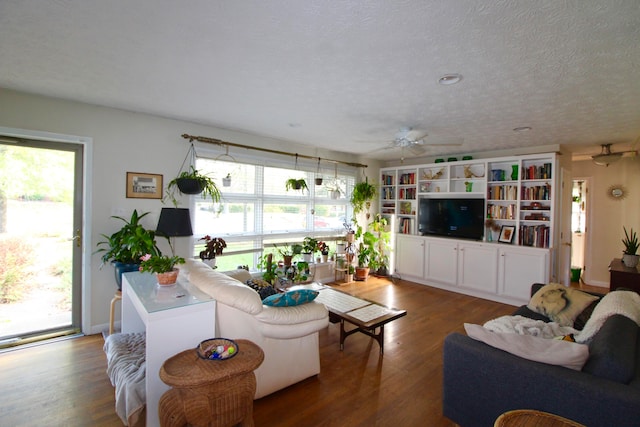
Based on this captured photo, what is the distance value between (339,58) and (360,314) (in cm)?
218

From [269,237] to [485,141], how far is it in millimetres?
3494

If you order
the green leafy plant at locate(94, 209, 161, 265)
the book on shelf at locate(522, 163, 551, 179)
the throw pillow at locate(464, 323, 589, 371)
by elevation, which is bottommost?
the throw pillow at locate(464, 323, 589, 371)

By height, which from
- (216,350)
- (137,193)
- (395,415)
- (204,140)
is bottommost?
(395,415)

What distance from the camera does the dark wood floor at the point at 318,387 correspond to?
197 cm

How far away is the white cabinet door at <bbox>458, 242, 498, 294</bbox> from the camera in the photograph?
454 cm

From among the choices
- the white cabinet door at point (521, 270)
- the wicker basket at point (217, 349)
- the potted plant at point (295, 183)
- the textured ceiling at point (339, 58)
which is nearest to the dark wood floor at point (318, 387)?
the wicker basket at point (217, 349)

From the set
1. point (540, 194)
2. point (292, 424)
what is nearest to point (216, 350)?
point (292, 424)

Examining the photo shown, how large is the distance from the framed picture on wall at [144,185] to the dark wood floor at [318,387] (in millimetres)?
1555

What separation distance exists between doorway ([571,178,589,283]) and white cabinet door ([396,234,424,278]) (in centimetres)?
287

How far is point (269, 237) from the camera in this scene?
463cm

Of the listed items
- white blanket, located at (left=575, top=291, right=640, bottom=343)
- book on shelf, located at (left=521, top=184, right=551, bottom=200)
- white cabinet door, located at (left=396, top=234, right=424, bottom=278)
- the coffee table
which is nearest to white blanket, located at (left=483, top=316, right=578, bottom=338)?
white blanket, located at (left=575, top=291, right=640, bottom=343)

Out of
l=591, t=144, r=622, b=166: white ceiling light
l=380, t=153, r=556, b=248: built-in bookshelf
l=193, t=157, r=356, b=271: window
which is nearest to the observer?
l=193, t=157, r=356, b=271: window

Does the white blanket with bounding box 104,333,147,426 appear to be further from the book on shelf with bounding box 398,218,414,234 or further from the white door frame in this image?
the book on shelf with bounding box 398,218,414,234

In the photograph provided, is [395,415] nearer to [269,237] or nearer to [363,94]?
[363,94]
